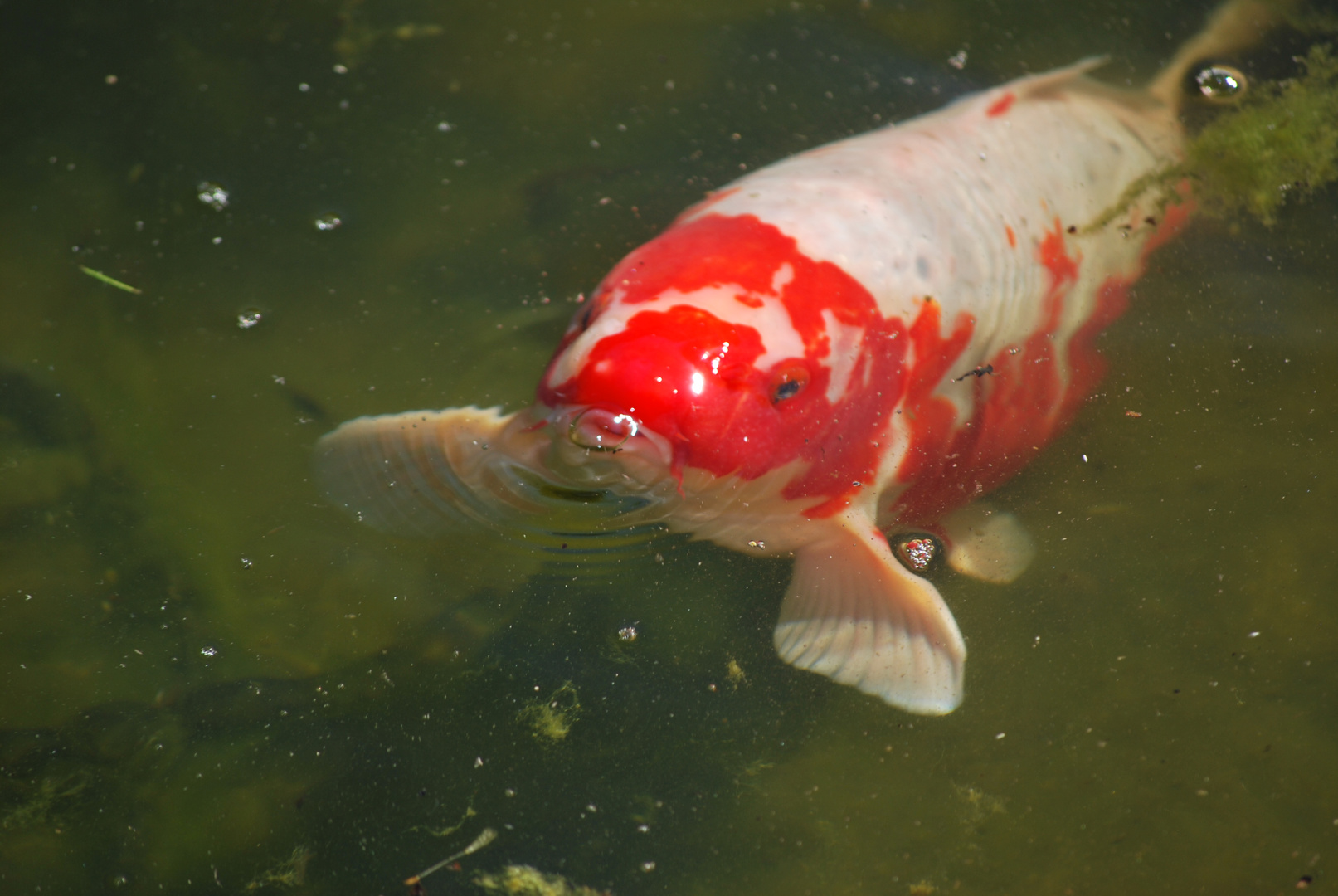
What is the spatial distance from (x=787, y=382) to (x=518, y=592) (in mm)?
988

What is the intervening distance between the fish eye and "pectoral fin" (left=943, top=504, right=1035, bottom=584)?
72 cm

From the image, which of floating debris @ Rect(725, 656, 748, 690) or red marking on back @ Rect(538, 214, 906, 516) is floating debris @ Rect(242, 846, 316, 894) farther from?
red marking on back @ Rect(538, 214, 906, 516)

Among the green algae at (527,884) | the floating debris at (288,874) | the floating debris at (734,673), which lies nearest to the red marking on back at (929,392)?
the floating debris at (734,673)

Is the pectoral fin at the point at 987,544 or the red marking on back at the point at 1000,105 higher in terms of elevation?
the red marking on back at the point at 1000,105

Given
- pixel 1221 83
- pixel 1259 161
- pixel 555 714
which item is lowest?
pixel 555 714

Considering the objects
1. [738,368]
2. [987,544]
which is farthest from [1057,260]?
[738,368]

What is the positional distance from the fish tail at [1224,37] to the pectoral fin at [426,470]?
9.80ft

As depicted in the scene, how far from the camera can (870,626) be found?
8.05 feet

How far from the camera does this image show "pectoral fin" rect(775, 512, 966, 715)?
238cm

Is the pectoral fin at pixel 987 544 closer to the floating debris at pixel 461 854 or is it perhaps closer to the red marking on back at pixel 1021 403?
the red marking on back at pixel 1021 403

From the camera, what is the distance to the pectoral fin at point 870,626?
238 cm

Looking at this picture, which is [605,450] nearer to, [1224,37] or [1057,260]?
[1057,260]

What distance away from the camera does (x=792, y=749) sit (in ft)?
7.74

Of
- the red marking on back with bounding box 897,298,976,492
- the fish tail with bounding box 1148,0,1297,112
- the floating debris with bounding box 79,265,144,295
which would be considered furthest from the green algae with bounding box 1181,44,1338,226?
the floating debris with bounding box 79,265,144,295
